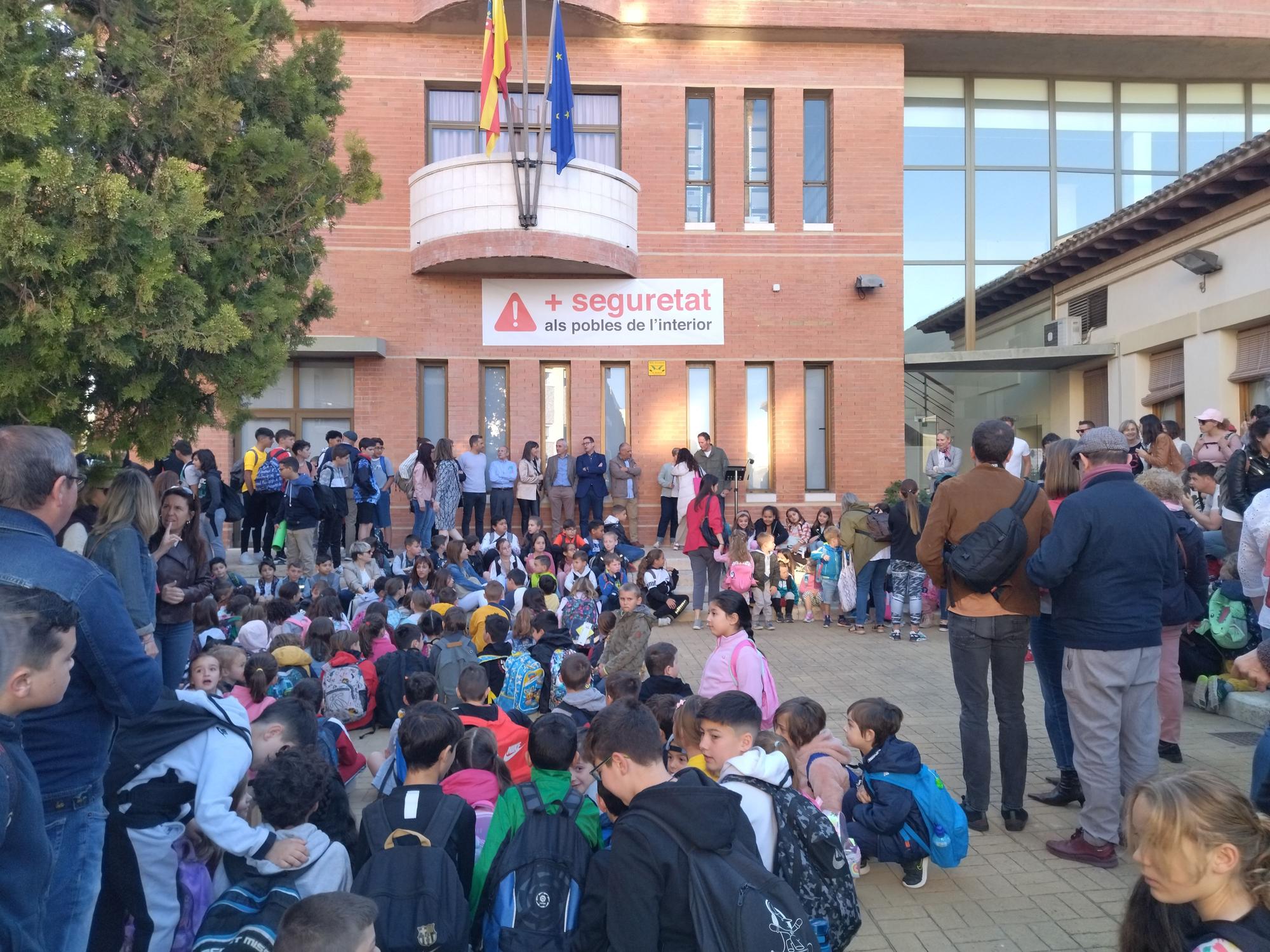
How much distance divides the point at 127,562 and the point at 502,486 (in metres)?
10.8

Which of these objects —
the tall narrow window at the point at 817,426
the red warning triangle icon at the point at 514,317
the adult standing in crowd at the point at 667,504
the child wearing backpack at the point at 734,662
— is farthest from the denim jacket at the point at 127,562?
the tall narrow window at the point at 817,426

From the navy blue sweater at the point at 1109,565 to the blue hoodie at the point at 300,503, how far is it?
9616mm

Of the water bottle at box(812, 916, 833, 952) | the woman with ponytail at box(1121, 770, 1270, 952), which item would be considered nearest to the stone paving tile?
the water bottle at box(812, 916, 833, 952)

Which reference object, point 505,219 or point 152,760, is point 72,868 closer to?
point 152,760

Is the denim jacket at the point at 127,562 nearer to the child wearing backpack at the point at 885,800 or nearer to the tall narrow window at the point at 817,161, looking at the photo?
the child wearing backpack at the point at 885,800

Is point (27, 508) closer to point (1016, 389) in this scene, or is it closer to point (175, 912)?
point (175, 912)

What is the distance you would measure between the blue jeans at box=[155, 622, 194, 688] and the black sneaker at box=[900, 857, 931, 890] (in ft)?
13.6

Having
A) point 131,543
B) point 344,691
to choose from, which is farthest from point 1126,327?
point 131,543

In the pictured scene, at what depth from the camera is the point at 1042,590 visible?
218 inches

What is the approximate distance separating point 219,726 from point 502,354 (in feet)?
45.0

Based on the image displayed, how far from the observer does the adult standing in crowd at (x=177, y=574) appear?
540cm

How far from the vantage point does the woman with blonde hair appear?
424cm

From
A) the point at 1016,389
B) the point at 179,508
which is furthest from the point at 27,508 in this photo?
the point at 1016,389

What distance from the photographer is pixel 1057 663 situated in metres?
5.63
